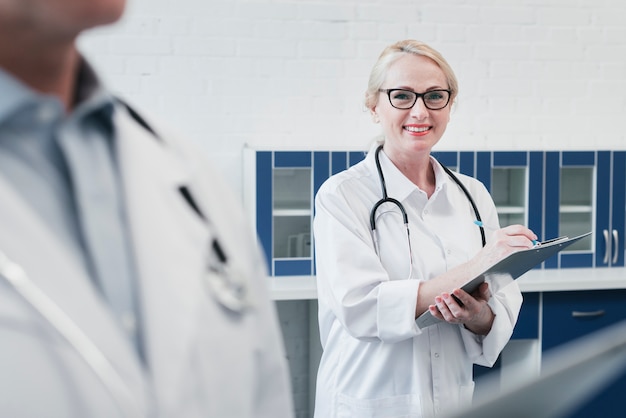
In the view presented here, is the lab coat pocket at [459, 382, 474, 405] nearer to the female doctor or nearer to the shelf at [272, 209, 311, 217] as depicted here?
the female doctor

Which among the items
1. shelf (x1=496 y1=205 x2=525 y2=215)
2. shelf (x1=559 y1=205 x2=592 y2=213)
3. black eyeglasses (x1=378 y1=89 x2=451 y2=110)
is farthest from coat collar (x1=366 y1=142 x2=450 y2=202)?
shelf (x1=559 y1=205 x2=592 y2=213)

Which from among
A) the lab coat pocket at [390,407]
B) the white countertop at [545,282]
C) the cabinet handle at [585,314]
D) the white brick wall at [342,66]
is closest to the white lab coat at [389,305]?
the lab coat pocket at [390,407]

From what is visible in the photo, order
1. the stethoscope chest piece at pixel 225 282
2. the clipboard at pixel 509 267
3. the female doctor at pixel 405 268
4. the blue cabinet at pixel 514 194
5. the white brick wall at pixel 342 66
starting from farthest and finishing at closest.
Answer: the white brick wall at pixel 342 66 < the blue cabinet at pixel 514 194 < the female doctor at pixel 405 268 < the clipboard at pixel 509 267 < the stethoscope chest piece at pixel 225 282

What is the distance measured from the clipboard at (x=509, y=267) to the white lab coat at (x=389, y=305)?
37 mm

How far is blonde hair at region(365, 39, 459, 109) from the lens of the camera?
6.21 ft

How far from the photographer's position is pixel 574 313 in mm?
3342

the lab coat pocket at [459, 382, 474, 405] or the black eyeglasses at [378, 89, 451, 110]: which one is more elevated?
the black eyeglasses at [378, 89, 451, 110]

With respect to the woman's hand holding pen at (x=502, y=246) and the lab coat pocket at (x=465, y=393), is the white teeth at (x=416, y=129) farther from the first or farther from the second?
the lab coat pocket at (x=465, y=393)

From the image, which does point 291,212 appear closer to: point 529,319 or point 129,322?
point 529,319

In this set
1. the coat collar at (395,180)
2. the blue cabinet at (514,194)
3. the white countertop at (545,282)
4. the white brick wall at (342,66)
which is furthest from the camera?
the white brick wall at (342,66)

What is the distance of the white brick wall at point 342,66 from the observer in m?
3.74

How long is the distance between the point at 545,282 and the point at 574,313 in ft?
0.67

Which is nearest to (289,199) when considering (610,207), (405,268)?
(610,207)

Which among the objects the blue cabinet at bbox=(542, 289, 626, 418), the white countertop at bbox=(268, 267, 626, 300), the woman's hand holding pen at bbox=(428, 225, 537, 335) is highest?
the woman's hand holding pen at bbox=(428, 225, 537, 335)
